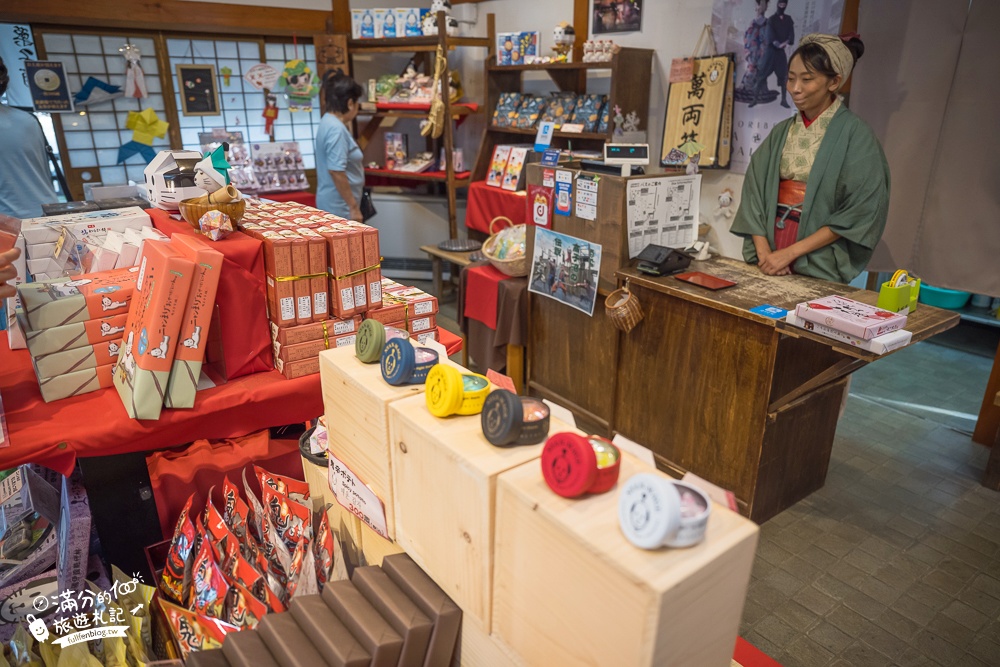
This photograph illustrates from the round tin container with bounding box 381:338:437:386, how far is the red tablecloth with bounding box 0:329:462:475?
84cm

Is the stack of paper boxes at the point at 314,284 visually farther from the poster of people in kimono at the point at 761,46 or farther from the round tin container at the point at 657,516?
the poster of people in kimono at the point at 761,46

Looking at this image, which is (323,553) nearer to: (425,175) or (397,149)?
(425,175)

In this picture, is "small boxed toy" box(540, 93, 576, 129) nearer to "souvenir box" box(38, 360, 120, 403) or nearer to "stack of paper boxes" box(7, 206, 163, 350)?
"stack of paper boxes" box(7, 206, 163, 350)

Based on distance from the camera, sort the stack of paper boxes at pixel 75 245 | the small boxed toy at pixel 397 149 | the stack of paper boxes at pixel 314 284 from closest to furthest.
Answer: the stack of paper boxes at pixel 314 284 < the stack of paper boxes at pixel 75 245 < the small boxed toy at pixel 397 149

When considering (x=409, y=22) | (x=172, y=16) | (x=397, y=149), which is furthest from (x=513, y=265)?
(x=172, y=16)

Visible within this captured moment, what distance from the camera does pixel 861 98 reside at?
330 cm

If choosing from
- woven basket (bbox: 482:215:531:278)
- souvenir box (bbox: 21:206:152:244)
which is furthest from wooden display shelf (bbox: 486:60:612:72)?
souvenir box (bbox: 21:206:152:244)

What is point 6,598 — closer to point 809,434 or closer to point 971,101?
point 809,434

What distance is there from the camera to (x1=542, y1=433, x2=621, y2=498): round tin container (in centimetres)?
77

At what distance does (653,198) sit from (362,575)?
7.20 feet

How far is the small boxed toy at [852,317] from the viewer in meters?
1.98

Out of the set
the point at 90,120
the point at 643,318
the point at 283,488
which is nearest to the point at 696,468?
the point at 643,318

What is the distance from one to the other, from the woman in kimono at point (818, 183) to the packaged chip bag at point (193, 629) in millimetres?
2439

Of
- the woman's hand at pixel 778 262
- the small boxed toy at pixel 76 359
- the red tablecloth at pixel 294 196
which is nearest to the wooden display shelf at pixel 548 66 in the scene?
the red tablecloth at pixel 294 196
